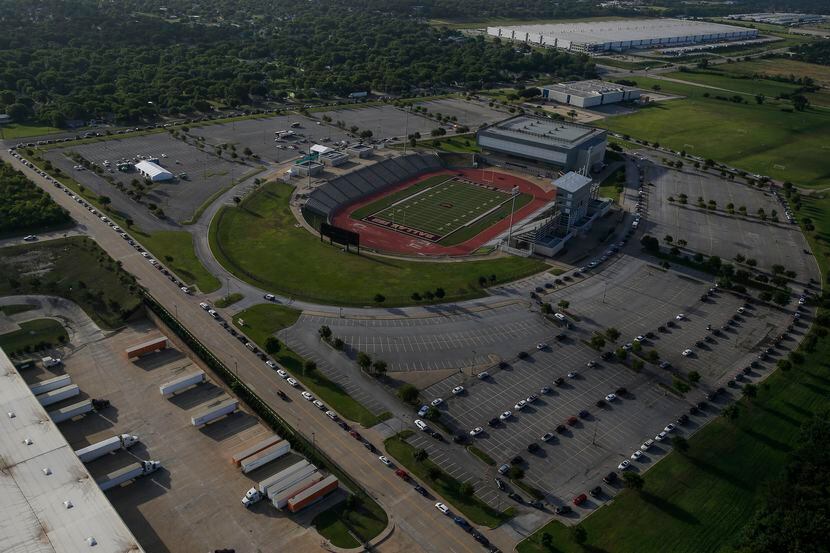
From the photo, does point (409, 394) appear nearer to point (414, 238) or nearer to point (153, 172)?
point (414, 238)

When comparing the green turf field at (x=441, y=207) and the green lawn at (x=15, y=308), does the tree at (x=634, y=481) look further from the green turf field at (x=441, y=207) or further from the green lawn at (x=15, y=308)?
the green lawn at (x=15, y=308)

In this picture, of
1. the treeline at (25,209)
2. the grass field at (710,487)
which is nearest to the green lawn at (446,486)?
the grass field at (710,487)

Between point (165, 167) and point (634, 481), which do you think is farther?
point (165, 167)

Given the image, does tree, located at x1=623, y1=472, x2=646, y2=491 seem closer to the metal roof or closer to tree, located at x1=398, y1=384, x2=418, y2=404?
tree, located at x1=398, y1=384, x2=418, y2=404

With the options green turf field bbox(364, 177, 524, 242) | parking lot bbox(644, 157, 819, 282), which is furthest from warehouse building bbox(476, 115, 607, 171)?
green turf field bbox(364, 177, 524, 242)

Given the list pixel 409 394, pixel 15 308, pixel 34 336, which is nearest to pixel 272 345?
pixel 409 394

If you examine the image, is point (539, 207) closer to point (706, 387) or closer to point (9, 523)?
point (706, 387)

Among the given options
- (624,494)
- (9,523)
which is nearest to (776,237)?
(624,494)
